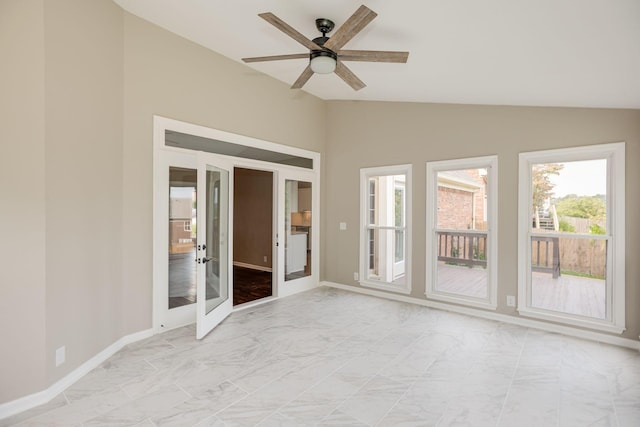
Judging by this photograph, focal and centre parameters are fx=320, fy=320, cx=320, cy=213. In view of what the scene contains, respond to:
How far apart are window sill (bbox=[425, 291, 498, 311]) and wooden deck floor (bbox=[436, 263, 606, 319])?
0.09 metres

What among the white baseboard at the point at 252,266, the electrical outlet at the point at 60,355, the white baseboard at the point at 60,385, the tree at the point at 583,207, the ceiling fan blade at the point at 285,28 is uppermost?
the ceiling fan blade at the point at 285,28

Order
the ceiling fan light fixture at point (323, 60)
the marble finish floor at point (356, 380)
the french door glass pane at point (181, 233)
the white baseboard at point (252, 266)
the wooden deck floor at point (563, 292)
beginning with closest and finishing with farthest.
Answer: the marble finish floor at point (356, 380), the ceiling fan light fixture at point (323, 60), the wooden deck floor at point (563, 292), the french door glass pane at point (181, 233), the white baseboard at point (252, 266)

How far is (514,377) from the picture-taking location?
2.74 meters

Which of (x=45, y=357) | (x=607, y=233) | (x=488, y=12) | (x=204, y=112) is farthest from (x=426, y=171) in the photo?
(x=45, y=357)

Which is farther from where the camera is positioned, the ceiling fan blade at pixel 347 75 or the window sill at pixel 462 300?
the window sill at pixel 462 300

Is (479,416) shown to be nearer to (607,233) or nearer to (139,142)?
(607,233)

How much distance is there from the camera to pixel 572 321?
3.67 m

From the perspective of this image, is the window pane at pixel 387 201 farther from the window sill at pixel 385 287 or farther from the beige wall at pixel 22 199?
the beige wall at pixel 22 199

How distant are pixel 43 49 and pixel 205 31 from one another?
1667 millimetres

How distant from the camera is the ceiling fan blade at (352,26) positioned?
2088mm

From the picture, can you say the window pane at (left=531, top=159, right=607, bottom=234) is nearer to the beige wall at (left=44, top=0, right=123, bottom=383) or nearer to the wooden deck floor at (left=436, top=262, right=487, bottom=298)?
the wooden deck floor at (left=436, top=262, right=487, bottom=298)

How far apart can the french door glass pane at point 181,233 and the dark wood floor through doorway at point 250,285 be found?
1.04 metres

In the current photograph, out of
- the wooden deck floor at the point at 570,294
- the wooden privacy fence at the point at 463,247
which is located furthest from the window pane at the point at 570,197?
the wooden privacy fence at the point at 463,247

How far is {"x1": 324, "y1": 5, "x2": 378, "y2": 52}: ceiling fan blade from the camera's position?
2088mm
